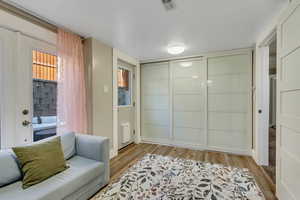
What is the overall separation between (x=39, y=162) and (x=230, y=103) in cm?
358

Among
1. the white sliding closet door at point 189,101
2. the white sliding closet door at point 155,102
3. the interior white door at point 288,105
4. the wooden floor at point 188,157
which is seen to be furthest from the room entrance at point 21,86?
the interior white door at point 288,105

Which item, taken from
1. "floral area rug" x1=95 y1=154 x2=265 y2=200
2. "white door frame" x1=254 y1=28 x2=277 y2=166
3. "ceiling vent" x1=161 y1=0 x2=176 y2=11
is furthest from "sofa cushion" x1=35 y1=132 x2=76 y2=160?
"white door frame" x1=254 y1=28 x2=277 y2=166

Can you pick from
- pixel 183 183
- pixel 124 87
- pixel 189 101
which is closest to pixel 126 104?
pixel 124 87

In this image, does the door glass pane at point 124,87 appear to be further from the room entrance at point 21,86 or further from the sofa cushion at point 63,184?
the sofa cushion at point 63,184

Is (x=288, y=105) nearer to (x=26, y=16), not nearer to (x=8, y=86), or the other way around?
(x=8, y=86)

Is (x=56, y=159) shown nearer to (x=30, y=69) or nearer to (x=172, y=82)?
(x=30, y=69)

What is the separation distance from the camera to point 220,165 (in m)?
2.74

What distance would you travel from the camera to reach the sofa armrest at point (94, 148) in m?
2.04

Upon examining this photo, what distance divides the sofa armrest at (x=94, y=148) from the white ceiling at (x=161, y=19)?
1691 millimetres

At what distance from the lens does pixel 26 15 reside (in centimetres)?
194

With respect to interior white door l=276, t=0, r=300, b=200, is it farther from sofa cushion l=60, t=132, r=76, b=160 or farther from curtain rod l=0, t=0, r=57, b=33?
curtain rod l=0, t=0, r=57, b=33

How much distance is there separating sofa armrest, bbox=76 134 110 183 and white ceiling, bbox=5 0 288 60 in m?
1.69

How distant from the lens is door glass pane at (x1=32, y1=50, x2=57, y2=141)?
2104 millimetres

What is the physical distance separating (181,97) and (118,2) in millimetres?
2712
